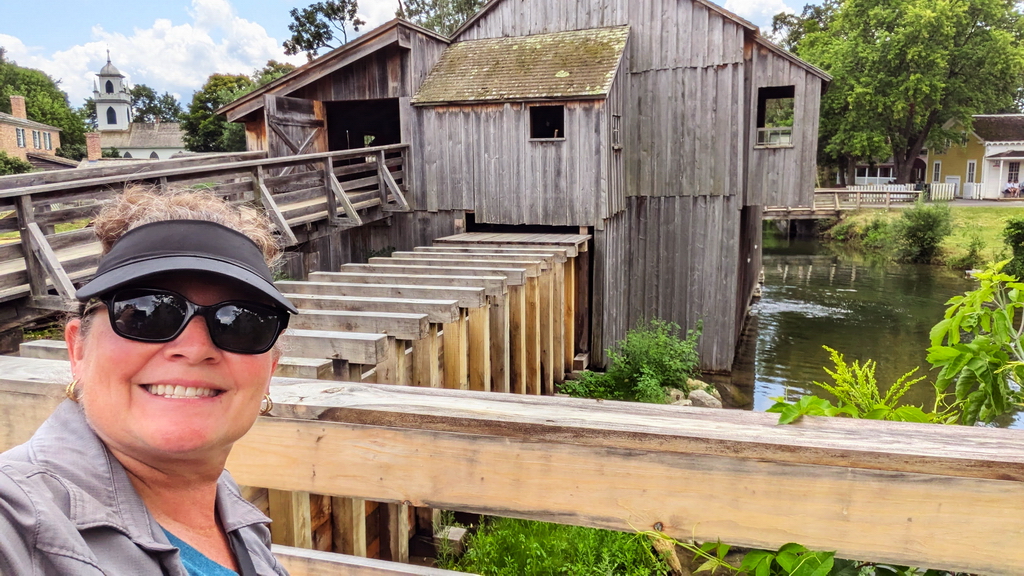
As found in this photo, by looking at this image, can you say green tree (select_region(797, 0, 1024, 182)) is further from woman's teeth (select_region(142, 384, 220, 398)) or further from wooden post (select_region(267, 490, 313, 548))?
woman's teeth (select_region(142, 384, 220, 398))

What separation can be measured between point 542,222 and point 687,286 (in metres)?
3.82

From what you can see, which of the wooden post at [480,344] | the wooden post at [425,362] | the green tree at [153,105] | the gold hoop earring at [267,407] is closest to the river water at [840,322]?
the wooden post at [480,344]

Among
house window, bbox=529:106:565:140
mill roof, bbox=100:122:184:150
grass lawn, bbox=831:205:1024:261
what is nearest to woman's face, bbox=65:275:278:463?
house window, bbox=529:106:565:140

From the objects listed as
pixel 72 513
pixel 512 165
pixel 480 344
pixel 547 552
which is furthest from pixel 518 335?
pixel 72 513

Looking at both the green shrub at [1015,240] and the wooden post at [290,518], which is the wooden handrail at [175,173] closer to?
the wooden post at [290,518]

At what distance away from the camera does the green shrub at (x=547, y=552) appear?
18.7 feet

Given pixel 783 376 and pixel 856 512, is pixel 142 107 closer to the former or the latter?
pixel 783 376

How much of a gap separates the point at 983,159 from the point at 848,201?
530 inches

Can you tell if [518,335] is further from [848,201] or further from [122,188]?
[848,201]

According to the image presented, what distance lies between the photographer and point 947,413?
2793mm

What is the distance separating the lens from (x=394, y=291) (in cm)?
707

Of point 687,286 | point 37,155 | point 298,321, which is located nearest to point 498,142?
point 687,286

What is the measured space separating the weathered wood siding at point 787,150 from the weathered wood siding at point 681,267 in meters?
0.96

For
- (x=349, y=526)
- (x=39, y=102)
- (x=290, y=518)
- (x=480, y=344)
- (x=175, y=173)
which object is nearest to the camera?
(x=290, y=518)
